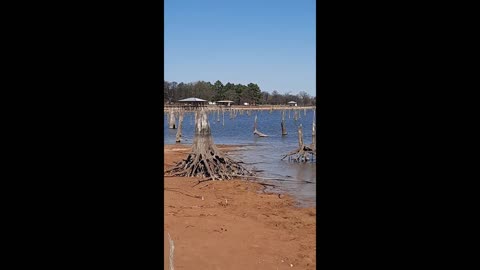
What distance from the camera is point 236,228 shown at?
8930 millimetres

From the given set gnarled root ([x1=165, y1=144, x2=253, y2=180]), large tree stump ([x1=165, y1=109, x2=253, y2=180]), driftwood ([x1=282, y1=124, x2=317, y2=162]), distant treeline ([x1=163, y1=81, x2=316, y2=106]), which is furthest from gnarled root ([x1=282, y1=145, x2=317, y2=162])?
distant treeline ([x1=163, y1=81, x2=316, y2=106])

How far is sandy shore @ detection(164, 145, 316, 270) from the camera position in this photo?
6902mm

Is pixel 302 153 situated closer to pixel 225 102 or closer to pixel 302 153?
pixel 302 153

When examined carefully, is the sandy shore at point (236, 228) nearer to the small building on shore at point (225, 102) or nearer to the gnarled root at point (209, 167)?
the gnarled root at point (209, 167)

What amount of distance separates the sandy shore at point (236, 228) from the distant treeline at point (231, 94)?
215 feet

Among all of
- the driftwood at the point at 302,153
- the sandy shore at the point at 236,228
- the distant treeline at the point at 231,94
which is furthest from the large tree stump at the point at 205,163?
the distant treeline at the point at 231,94

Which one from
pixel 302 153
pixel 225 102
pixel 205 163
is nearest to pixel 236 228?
pixel 205 163

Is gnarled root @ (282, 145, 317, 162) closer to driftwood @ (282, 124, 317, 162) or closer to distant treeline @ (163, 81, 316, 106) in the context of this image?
driftwood @ (282, 124, 317, 162)

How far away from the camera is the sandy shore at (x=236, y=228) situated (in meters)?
6.90

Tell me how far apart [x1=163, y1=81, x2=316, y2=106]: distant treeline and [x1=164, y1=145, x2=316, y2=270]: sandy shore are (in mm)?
65624
